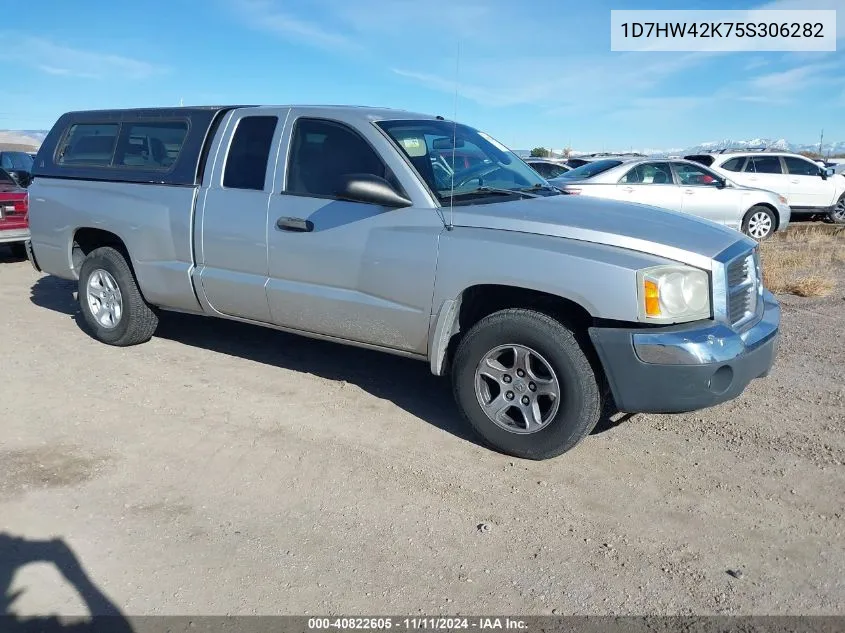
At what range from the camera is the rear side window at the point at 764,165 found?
50.0ft

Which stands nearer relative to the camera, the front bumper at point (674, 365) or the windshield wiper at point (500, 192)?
the front bumper at point (674, 365)

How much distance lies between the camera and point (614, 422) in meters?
4.54

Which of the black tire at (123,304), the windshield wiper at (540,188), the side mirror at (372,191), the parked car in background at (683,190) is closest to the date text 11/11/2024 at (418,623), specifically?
the side mirror at (372,191)

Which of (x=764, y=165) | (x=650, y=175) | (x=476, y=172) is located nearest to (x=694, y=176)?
(x=650, y=175)

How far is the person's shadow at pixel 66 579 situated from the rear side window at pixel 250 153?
264 centimetres

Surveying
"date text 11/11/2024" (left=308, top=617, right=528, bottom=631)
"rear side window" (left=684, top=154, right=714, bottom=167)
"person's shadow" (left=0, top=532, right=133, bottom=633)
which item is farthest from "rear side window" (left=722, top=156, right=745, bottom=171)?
"person's shadow" (left=0, top=532, right=133, bottom=633)

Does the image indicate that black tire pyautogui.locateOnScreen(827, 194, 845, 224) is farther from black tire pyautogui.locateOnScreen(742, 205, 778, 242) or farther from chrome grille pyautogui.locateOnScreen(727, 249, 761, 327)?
chrome grille pyautogui.locateOnScreen(727, 249, 761, 327)

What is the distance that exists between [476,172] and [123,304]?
3.14m

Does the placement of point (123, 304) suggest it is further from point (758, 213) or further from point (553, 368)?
point (758, 213)

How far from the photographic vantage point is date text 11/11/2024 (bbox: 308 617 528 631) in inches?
107

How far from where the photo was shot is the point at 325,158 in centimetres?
480

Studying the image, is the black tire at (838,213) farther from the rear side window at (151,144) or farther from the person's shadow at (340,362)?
the rear side window at (151,144)

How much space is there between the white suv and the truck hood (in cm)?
1184

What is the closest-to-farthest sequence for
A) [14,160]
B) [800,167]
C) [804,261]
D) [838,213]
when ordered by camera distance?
[804,261]
[800,167]
[838,213]
[14,160]
